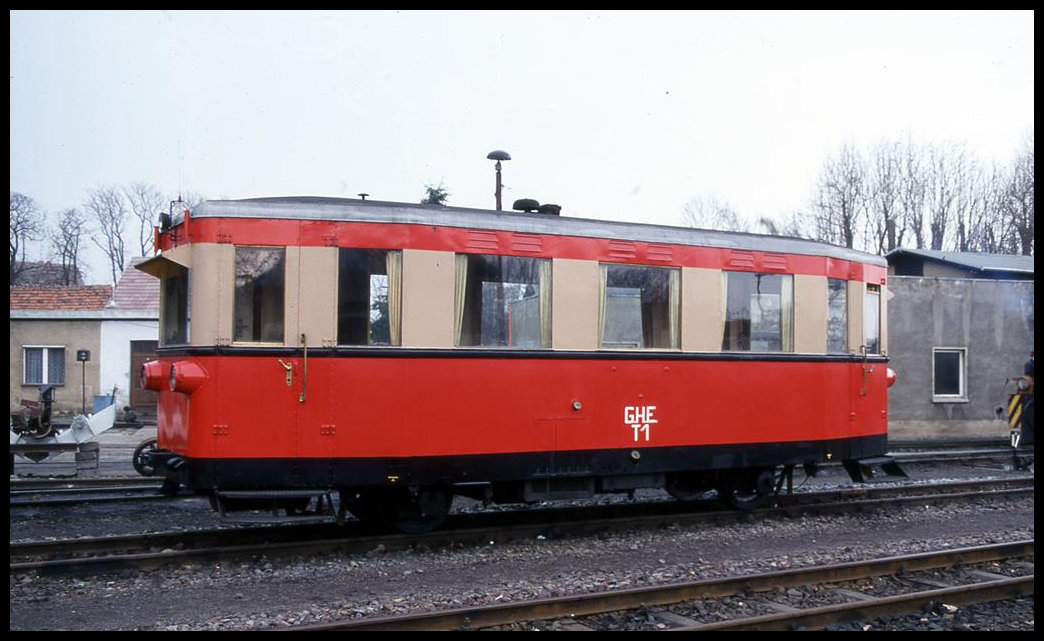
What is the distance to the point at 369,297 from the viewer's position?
28.1 ft

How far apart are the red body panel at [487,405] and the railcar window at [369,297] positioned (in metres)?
0.22

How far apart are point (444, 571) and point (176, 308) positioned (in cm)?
342

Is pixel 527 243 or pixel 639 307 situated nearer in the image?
pixel 527 243

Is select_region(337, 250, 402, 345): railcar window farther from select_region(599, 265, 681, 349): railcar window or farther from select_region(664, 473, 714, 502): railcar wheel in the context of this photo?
select_region(664, 473, 714, 502): railcar wheel

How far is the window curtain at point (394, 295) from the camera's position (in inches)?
339

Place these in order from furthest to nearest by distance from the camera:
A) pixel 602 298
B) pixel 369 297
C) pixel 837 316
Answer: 1. pixel 837 316
2. pixel 602 298
3. pixel 369 297

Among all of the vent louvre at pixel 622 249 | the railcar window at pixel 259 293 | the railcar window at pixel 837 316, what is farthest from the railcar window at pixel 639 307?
the railcar window at pixel 259 293

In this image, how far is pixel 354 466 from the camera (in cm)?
848

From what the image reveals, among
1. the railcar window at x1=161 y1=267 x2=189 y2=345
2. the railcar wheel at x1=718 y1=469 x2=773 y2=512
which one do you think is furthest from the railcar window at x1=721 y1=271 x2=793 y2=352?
the railcar window at x1=161 y1=267 x2=189 y2=345

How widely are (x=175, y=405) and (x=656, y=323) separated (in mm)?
4694

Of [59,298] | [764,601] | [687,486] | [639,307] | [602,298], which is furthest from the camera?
[59,298]

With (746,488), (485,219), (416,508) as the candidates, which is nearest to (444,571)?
(416,508)

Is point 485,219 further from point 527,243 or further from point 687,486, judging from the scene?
point 687,486
